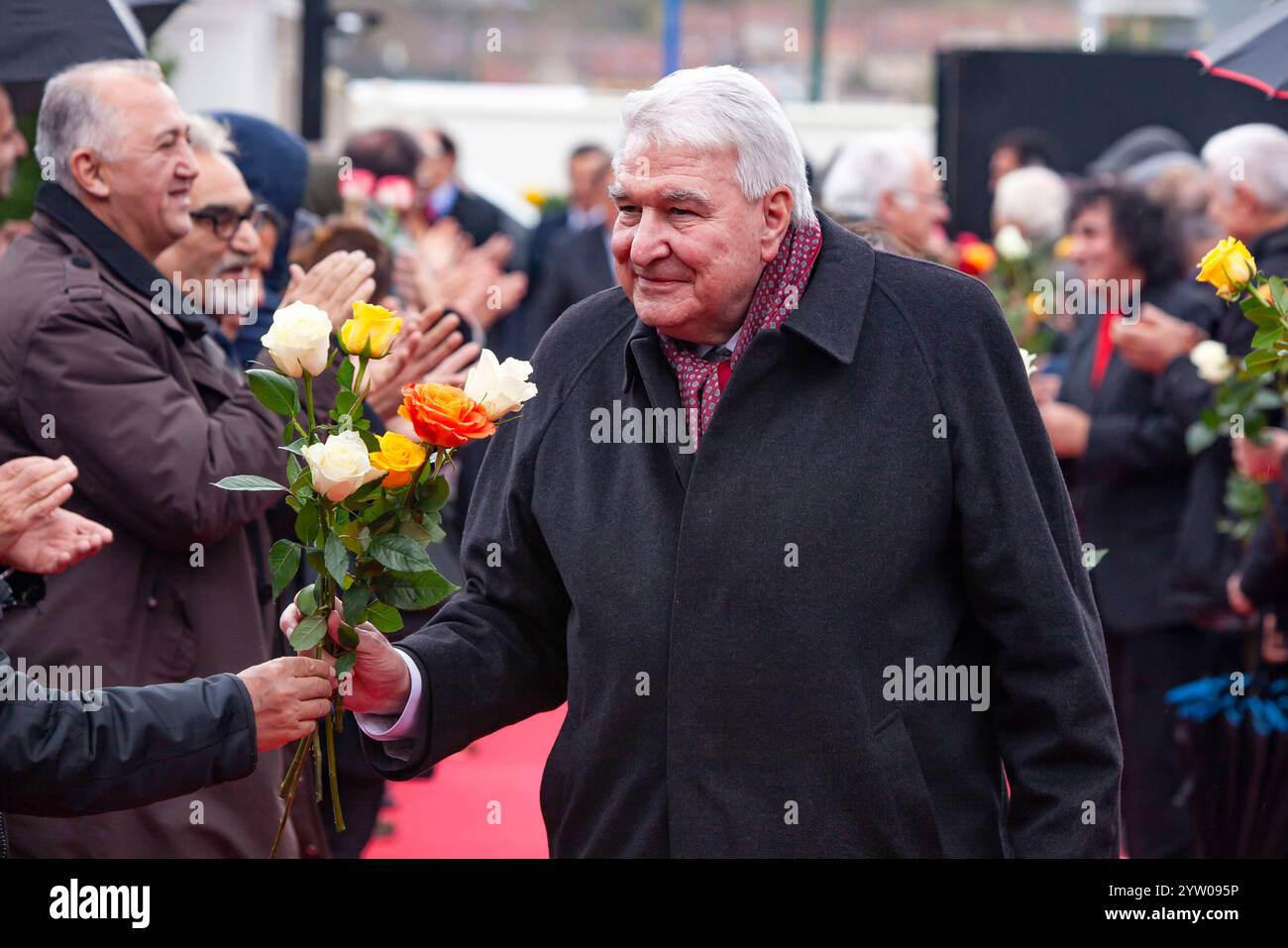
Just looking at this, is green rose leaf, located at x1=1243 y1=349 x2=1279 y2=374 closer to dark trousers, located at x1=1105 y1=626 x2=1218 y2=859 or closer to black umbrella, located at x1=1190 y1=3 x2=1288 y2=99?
black umbrella, located at x1=1190 y1=3 x2=1288 y2=99

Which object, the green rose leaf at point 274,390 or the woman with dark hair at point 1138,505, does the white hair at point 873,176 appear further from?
the green rose leaf at point 274,390

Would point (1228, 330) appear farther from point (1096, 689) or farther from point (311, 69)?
point (311, 69)

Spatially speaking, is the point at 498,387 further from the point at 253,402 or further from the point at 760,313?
the point at 253,402

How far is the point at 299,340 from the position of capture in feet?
9.16

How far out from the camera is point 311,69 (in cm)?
1148

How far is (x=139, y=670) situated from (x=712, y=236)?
1.67 meters

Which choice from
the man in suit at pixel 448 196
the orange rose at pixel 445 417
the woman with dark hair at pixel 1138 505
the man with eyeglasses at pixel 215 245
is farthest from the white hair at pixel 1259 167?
the man in suit at pixel 448 196

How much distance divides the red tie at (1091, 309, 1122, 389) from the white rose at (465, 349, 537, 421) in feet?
12.4

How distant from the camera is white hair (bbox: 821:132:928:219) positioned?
6480 millimetres

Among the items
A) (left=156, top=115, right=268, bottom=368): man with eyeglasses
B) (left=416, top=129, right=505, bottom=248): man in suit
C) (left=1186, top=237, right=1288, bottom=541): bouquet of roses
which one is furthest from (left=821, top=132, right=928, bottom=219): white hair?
(left=416, top=129, right=505, bottom=248): man in suit

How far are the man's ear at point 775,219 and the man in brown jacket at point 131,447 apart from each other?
4.74 ft

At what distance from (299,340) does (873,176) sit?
13.3ft

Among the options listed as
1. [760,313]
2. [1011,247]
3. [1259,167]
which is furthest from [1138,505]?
[760,313]
